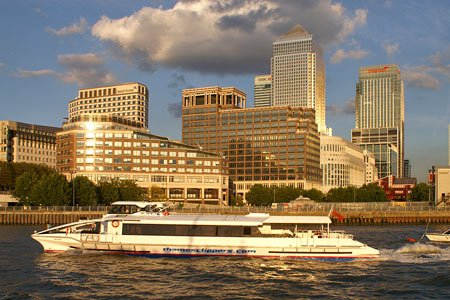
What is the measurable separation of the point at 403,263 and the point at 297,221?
11.1 m

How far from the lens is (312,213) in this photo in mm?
121875

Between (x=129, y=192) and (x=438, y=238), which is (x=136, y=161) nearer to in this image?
(x=129, y=192)

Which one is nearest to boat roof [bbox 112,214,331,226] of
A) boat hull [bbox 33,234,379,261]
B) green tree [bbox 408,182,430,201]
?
boat hull [bbox 33,234,379,261]

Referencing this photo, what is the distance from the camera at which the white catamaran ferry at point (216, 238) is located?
4966cm

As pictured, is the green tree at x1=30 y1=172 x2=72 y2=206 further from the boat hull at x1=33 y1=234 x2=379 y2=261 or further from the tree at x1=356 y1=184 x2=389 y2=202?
the tree at x1=356 y1=184 x2=389 y2=202

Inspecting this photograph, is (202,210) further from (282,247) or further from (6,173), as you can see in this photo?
(6,173)

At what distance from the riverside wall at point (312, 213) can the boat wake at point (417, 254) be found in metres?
54.3

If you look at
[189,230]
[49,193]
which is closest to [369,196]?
[49,193]

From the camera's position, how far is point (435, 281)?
139 feet

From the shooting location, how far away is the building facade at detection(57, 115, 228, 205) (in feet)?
615

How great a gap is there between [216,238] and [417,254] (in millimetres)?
21936

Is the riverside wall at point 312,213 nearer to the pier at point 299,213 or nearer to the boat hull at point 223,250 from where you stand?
the pier at point 299,213

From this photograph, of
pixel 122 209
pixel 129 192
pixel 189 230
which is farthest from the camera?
pixel 129 192

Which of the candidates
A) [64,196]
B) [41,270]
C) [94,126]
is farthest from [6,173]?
[41,270]
